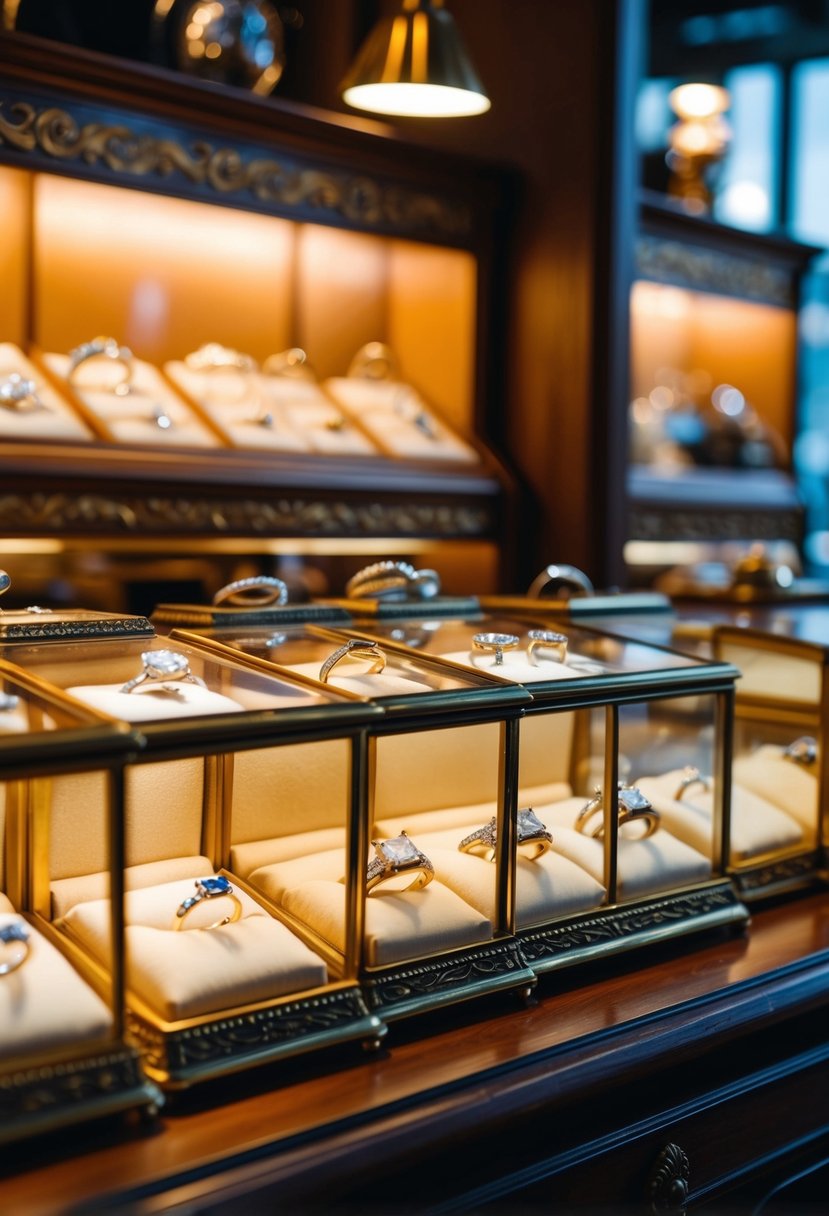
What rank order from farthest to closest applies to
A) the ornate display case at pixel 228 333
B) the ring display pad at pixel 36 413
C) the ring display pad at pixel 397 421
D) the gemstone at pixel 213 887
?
the ring display pad at pixel 397 421, the ornate display case at pixel 228 333, the ring display pad at pixel 36 413, the gemstone at pixel 213 887

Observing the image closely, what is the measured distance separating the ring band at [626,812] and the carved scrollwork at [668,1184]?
38cm

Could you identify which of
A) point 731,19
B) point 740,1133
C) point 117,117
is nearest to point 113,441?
point 117,117

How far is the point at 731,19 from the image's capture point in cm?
429

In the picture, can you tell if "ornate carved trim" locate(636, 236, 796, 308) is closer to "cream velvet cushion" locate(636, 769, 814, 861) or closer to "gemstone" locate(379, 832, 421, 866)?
"cream velvet cushion" locate(636, 769, 814, 861)

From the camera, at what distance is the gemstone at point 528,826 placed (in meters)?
1.41

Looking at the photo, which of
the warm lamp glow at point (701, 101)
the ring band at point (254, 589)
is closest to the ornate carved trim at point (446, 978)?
the ring band at point (254, 589)

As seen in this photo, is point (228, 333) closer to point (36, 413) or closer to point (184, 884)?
point (36, 413)

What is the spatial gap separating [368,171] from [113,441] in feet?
2.75

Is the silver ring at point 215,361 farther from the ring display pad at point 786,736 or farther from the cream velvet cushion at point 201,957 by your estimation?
the cream velvet cushion at point 201,957

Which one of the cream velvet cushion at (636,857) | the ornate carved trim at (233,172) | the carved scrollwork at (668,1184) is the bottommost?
the carved scrollwork at (668,1184)

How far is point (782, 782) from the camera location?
192 centimetres

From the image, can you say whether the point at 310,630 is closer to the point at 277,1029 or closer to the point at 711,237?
the point at 277,1029

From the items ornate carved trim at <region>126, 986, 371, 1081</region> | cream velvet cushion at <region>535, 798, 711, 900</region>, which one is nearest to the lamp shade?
cream velvet cushion at <region>535, 798, 711, 900</region>

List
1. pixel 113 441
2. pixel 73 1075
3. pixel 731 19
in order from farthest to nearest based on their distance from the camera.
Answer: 1. pixel 731 19
2. pixel 113 441
3. pixel 73 1075
